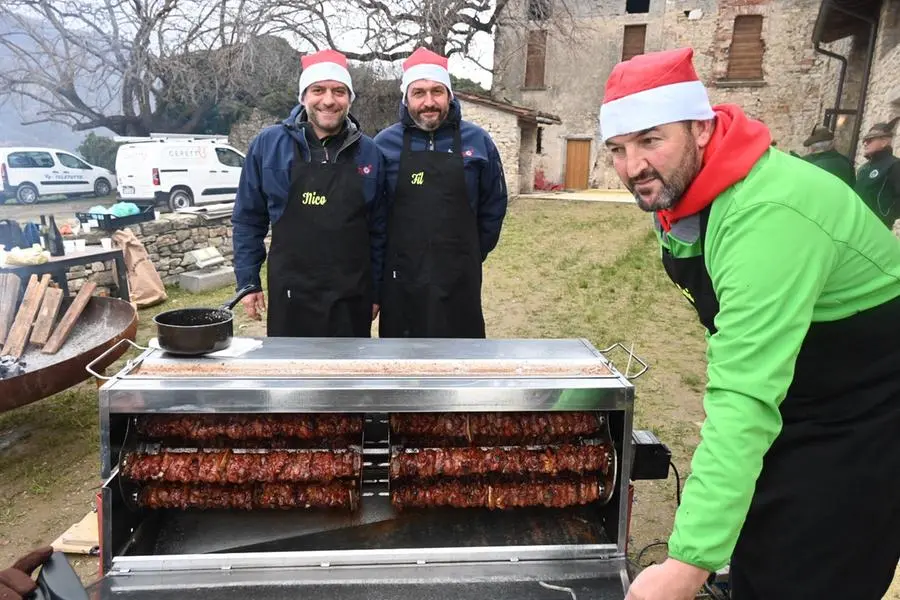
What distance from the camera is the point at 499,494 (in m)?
2.27

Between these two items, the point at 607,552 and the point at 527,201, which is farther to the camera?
the point at 527,201

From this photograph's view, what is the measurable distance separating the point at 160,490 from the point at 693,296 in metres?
1.99

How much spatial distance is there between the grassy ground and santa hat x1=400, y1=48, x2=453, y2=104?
2.96m

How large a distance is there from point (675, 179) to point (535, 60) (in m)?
25.3

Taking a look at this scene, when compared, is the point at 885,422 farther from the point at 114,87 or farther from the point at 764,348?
the point at 114,87

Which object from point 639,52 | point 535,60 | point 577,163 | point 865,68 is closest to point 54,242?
point 865,68

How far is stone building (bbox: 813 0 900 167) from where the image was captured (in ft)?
27.9

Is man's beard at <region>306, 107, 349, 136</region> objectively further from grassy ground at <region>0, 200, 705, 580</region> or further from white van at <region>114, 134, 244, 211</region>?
white van at <region>114, 134, 244, 211</region>

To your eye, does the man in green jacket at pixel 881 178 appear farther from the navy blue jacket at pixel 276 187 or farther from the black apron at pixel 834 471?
the black apron at pixel 834 471

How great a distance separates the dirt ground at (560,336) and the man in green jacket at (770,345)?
1720 mm

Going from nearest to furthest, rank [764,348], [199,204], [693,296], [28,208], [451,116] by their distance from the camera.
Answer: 1. [764,348]
2. [693,296]
3. [451,116]
4. [199,204]
5. [28,208]

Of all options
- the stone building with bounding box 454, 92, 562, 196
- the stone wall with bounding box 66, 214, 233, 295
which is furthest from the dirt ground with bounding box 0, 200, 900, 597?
the stone building with bounding box 454, 92, 562, 196

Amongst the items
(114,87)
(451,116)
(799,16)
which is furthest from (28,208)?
(799,16)

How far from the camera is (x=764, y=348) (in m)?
1.28
